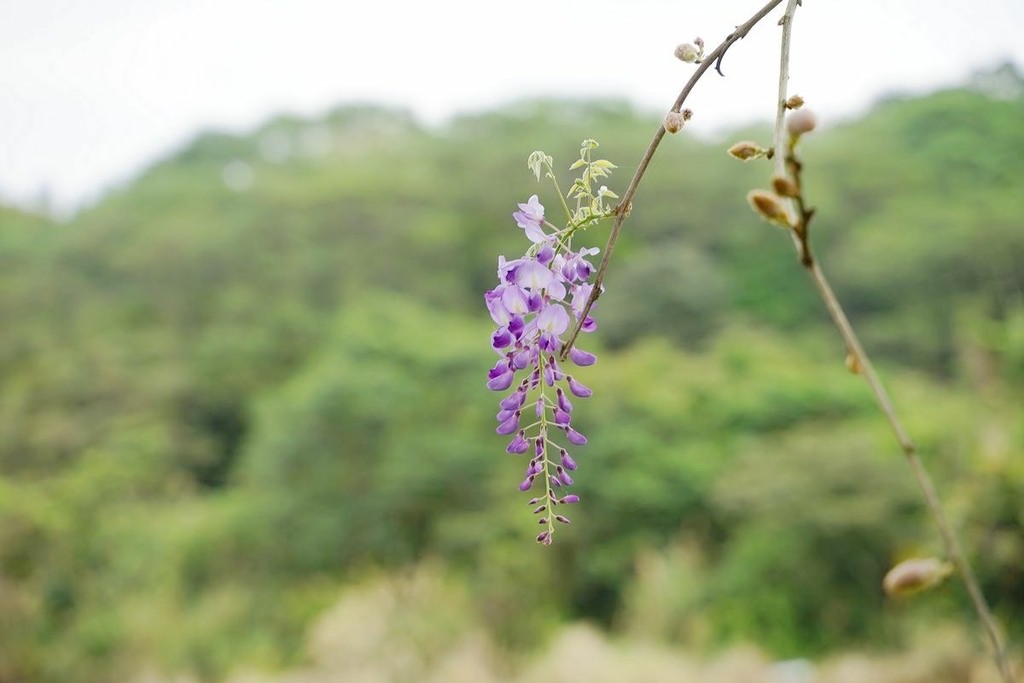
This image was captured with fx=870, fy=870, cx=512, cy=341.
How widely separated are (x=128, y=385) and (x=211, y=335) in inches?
69.4

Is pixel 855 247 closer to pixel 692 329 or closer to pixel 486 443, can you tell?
pixel 692 329

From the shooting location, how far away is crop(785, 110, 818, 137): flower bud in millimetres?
380

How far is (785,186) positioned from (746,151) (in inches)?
5.0

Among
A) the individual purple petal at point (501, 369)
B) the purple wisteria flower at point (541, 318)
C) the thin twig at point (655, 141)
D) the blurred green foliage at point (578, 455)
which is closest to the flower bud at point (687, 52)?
the thin twig at point (655, 141)

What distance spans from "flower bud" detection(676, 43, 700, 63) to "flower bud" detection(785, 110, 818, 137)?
0.14 m

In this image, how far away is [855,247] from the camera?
37.2ft

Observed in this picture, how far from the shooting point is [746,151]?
1.65 feet

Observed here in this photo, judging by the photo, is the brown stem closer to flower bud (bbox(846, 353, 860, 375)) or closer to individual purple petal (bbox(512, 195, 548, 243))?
flower bud (bbox(846, 353, 860, 375))

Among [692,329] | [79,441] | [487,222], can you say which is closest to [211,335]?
[79,441]

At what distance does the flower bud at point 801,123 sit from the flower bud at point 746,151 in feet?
0.32

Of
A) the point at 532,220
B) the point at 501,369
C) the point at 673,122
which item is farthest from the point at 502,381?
the point at 673,122

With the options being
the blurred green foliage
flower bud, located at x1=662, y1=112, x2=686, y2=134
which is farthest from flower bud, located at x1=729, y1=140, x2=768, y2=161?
the blurred green foliage

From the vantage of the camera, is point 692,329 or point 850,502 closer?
point 850,502

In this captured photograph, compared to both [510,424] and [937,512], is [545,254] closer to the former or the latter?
[510,424]
